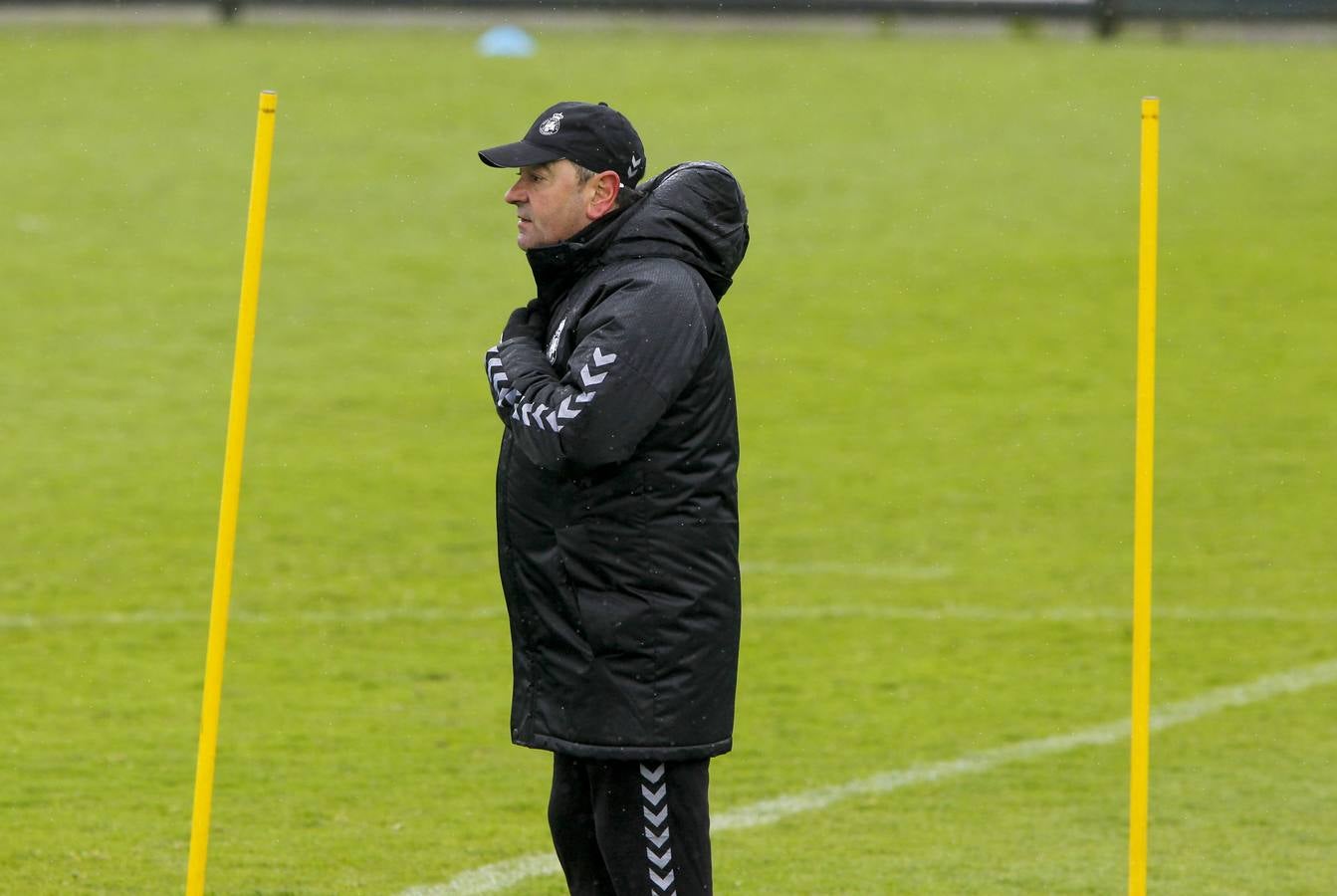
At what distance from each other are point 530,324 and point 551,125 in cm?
40

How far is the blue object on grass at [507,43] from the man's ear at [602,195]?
16.2 metres

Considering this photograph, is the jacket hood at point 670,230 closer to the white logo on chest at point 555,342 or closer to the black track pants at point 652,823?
the white logo on chest at point 555,342

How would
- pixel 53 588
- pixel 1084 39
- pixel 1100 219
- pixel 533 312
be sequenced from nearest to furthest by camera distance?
pixel 533 312 < pixel 53 588 < pixel 1100 219 < pixel 1084 39

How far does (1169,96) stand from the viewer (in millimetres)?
19359

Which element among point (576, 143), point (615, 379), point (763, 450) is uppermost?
point (576, 143)

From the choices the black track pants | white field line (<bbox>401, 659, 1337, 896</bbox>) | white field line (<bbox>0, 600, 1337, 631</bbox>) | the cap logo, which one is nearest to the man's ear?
the cap logo

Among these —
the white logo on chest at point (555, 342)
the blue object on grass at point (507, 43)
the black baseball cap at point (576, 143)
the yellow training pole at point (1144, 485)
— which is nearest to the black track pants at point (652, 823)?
the white logo on chest at point (555, 342)

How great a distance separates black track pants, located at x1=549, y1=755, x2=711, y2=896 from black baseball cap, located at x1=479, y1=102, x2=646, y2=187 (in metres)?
1.14

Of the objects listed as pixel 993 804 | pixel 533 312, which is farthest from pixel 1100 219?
pixel 533 312

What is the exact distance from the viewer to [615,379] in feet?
13.1

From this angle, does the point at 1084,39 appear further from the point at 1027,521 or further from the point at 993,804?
the point at 993,804

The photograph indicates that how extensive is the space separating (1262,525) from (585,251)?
737 cm

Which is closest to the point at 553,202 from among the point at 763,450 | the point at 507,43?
the point at 763,450

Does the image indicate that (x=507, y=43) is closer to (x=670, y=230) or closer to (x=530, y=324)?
(x=530, y=324)
